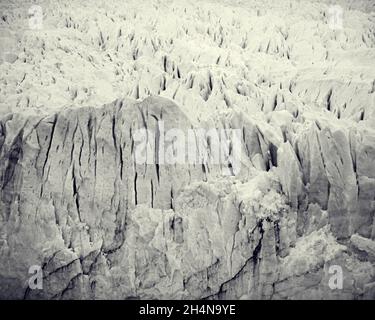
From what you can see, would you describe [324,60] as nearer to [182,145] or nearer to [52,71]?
[182,145]

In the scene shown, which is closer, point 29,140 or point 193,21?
point 29,140
